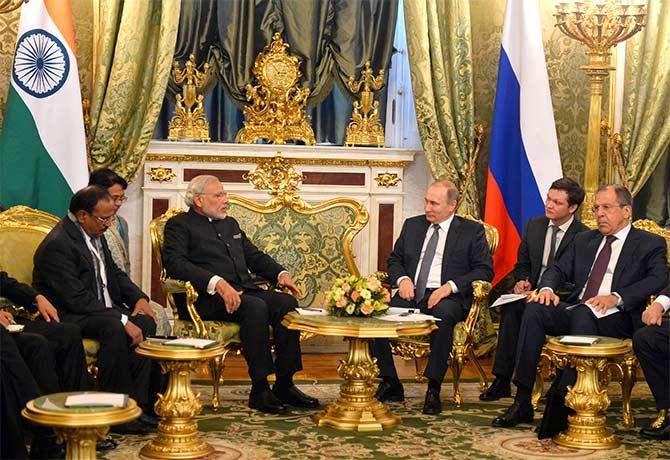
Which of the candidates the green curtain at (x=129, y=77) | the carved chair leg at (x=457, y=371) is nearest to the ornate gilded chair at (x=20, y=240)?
the green curtain at (x=129, y=77)

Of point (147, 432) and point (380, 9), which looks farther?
point (380, 9)

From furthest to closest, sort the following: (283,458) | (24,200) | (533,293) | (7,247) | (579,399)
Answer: (24,200)
(533,293)
(7,247)
(579,399)
(283,458)

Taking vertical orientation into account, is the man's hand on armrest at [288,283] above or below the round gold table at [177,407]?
above

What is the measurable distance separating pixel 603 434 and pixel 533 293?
40.9 inches

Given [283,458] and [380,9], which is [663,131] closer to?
[380,9]

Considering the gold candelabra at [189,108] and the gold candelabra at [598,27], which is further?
the gold candelabra at [189,108]

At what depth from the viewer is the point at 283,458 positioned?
5188mm

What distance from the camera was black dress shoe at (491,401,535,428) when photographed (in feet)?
19.7

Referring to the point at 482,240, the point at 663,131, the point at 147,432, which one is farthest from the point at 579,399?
the point at 663,131

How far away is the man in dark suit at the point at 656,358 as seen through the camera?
571 centimetres

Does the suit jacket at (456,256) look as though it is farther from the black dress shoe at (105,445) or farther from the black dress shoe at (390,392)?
the black dress shoe at (105,445)

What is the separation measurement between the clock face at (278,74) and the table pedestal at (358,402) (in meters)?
2.43

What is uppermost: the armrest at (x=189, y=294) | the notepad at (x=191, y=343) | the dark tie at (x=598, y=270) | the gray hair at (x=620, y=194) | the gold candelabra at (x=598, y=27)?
the gold candelabra at (x=598, y=27)

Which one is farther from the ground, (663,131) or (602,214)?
(663,131)
